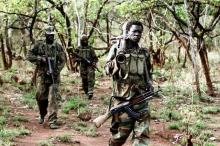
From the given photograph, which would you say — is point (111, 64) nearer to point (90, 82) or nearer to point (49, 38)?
point (49, 38)

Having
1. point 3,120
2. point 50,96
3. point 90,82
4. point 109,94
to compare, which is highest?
point 50,96

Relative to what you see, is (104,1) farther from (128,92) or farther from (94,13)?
(128,92)

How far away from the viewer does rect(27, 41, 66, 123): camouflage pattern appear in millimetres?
10992

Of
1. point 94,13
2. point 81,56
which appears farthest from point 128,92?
point 94,13

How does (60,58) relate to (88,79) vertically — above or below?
above

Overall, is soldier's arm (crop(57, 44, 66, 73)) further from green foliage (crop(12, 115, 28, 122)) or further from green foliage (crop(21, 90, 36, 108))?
green foliage (crop(21, 90, 36, 108))

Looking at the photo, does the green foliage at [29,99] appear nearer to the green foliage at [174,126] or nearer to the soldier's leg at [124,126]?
the green foliage at [174,126]

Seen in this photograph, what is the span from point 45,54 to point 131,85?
171 inches

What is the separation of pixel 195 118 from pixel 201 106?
2.06m

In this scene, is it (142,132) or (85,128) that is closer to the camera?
(142,132)

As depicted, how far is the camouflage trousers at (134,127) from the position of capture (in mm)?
7012

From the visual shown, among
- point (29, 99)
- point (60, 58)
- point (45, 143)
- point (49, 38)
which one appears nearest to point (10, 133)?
point (45, 143)

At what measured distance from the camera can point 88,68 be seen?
16.2 m

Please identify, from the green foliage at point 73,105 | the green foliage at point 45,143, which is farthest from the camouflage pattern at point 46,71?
the green foliage at point 73,105
